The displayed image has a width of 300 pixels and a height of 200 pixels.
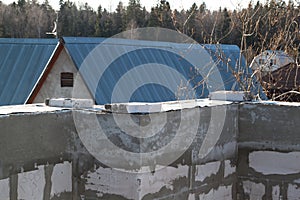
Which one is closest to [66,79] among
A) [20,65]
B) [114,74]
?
[114,74]

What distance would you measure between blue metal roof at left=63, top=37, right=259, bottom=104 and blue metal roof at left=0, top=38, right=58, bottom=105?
3.96 ft

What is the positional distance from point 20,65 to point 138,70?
9.10 ft

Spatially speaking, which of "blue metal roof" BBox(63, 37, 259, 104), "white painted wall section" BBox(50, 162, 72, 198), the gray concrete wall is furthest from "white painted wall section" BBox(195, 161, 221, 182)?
"blue metal roof" BBox(63, 37, 259, 104)

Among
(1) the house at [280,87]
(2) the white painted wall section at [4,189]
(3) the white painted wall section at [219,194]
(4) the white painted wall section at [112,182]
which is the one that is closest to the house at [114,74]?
(1) the house at [280,87]

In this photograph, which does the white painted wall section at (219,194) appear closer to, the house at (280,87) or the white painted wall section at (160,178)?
the white painted wall section at (160,178)

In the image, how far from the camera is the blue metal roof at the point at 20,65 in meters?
9.79

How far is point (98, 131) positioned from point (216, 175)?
900mm

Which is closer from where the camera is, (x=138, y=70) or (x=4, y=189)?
(x=4, y=189)

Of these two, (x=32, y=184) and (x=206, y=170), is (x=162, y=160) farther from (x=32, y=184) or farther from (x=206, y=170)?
(x=32, y=184)

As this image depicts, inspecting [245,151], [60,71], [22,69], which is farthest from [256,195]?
[22,69]

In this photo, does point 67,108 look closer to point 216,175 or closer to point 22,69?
point 216,175

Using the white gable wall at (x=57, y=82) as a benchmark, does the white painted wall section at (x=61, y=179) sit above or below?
below

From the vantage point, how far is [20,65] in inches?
408

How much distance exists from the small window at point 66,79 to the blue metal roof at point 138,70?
0.28 meters
